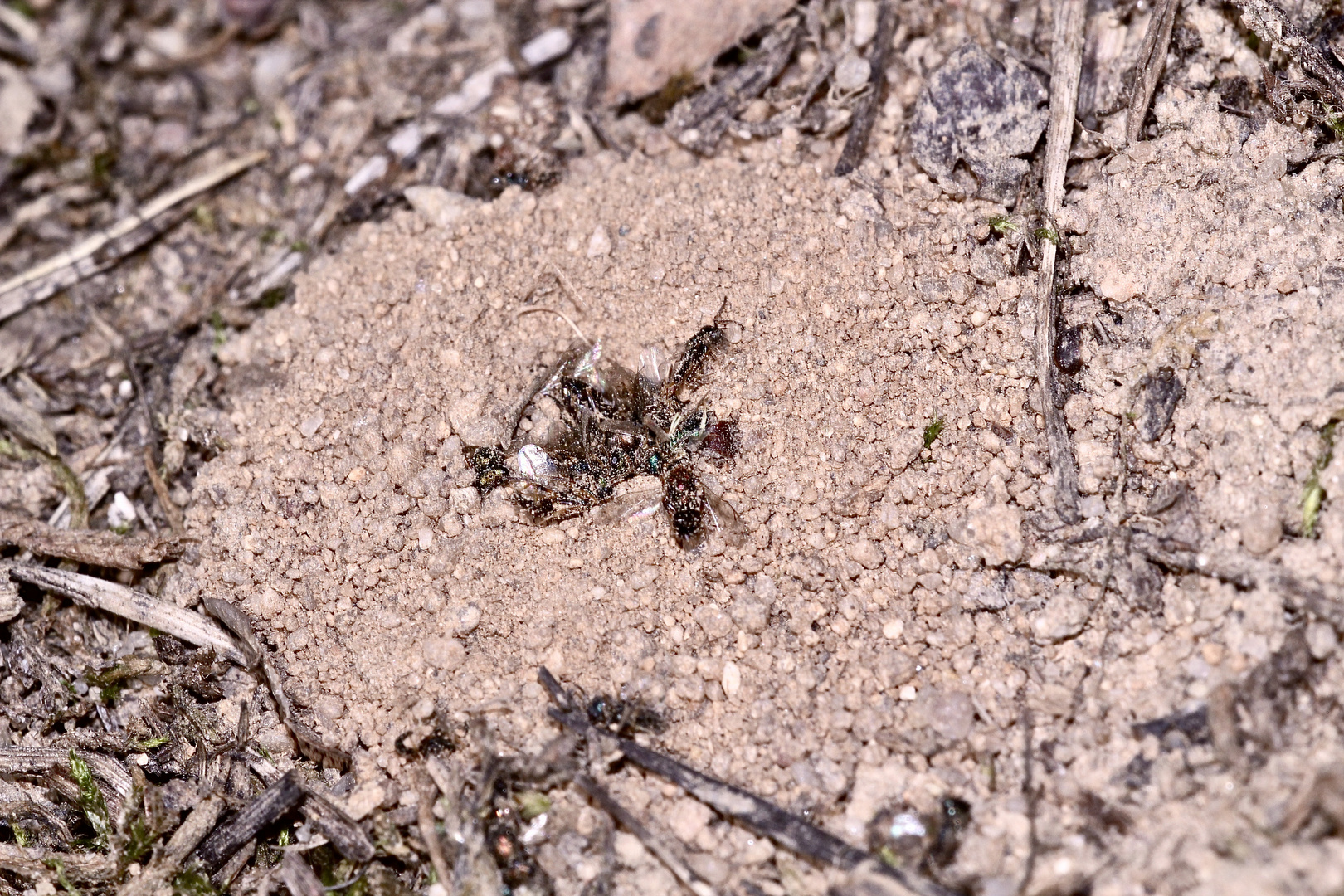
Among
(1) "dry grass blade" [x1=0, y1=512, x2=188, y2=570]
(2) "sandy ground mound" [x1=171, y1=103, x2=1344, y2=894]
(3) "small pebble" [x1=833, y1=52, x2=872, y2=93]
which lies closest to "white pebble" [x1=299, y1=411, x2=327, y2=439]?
(2) "sandy ground mound" [x1=171, y1=103, x2=1344, y2=894]

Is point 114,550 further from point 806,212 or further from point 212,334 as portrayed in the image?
point 806,212

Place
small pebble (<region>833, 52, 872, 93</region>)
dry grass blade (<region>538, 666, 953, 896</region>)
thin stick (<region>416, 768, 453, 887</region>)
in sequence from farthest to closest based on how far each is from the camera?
small pebble (<region>833, 52, 872, 93</region>)
thin stick (<region>416, 768, 453, 887</region>)
dry grass blade (<region>538, 666, 953, 896</region>)

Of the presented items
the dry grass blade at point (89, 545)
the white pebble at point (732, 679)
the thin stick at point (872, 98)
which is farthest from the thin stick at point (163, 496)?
the thin stick at point (872, 98)

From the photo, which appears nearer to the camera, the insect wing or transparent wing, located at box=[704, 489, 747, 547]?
transparent wing, located at box=[704, 489, 747, 547]

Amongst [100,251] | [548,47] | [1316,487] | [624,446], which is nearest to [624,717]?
[624,446]

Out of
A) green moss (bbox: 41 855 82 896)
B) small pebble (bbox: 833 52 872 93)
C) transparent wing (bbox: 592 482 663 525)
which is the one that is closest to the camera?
green moss (bbox: 41 855 82 896)

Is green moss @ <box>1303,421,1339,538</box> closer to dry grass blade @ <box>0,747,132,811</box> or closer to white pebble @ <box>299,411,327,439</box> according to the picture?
white pebble @ <box>299,411,327,439</box>

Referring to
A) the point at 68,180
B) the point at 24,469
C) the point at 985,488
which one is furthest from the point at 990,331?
the point at 68,180
